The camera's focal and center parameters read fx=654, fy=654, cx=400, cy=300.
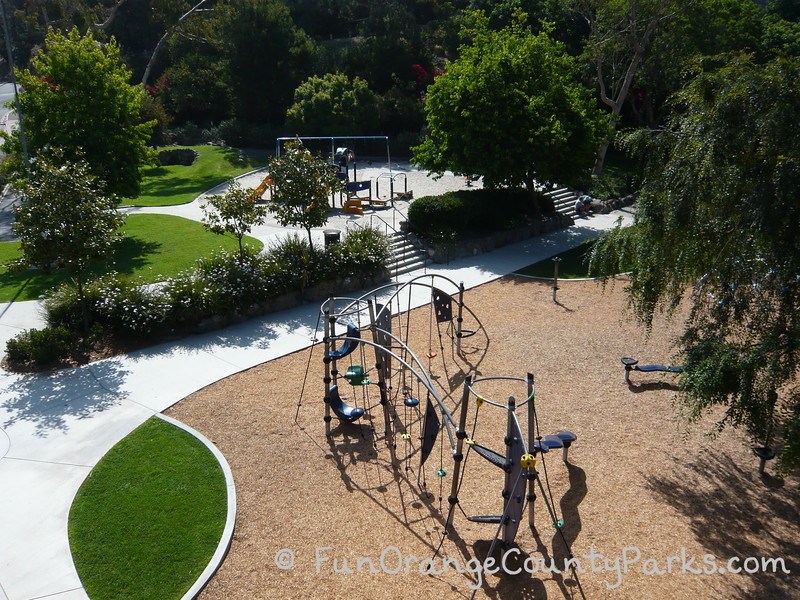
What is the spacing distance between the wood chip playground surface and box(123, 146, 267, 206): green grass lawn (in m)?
16.9

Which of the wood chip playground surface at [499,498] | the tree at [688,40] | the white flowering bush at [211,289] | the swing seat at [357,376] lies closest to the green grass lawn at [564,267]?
the white flowering bush at [211,289]

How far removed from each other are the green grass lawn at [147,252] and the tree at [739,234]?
13676 mm

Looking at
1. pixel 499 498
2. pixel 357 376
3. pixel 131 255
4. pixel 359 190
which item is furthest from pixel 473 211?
pixel 499 498

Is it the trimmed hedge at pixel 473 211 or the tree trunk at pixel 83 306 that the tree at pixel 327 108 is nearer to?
the trimmed hedge at pixel 473 211

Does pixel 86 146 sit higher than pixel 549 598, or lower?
higher

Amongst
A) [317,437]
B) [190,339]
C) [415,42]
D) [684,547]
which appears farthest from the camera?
[415,42]

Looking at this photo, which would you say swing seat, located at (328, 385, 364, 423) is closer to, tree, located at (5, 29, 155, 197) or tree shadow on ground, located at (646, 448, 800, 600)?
tree shadow on ground, located at (646, 448, 800, 600)

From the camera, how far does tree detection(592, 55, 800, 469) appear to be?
7652mm

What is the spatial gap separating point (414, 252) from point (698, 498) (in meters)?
13.0

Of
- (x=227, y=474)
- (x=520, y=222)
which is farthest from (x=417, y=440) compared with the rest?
(x=520, y=222)

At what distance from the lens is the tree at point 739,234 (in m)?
7.65

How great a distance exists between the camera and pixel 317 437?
11945 mm

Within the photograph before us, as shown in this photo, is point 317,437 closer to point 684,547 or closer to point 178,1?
point 684,547

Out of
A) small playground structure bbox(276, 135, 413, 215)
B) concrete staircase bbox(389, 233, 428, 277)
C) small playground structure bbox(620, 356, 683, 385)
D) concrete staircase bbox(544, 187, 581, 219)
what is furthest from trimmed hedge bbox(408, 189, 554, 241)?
small playground structure bbox(620, 356, 683, 385)
